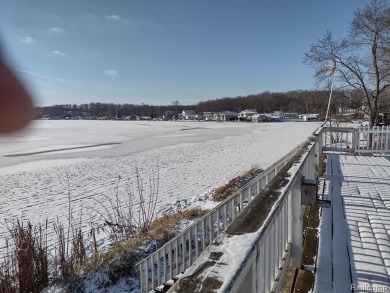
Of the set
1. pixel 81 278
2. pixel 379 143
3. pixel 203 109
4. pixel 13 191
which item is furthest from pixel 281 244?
pixel 203 109

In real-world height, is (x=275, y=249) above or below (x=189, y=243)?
above

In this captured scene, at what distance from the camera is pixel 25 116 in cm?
137

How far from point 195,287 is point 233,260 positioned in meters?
0.23

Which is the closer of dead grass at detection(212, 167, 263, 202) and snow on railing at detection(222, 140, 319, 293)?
snow on railing at detection(222, 140, 319, 293)

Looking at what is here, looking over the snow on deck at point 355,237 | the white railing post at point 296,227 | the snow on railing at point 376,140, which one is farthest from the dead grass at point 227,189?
the white railing post at point 296,227

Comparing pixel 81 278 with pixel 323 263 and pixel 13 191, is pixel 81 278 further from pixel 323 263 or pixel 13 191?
pixel 13 191

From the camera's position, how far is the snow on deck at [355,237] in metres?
2.76

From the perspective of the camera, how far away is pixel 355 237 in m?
3.64

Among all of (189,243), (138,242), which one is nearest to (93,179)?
(138,242)

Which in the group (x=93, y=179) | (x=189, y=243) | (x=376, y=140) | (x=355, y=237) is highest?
(x=376, y=140)

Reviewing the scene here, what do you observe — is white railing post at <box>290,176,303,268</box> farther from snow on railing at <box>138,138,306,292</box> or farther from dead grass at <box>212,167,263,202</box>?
dead grass at <box>212,167,263,202</box>

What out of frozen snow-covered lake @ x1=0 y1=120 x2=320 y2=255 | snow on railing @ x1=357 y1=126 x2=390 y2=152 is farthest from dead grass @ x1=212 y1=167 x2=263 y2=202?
snow on railing @ x1=357 y1=126 x2=390 y2=152

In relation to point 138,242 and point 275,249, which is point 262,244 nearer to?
point 275,249

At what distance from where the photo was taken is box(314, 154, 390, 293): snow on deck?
9.07 feet
